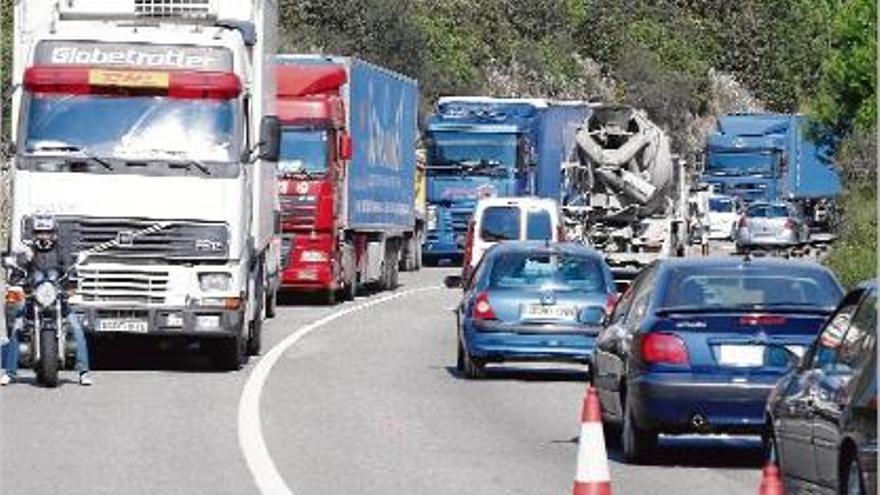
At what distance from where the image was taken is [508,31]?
346 ft

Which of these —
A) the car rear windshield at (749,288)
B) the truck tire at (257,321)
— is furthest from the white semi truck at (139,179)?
the car rear windshield at (749,288)

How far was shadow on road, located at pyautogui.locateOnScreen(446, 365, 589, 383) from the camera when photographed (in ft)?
91.4

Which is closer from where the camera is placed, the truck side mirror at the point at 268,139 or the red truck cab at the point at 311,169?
the truck side mirror at the point at 268,139

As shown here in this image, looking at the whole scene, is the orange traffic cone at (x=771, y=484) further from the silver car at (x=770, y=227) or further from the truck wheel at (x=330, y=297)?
the silver car at (x=770, y=227)

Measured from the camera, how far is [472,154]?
57969mm

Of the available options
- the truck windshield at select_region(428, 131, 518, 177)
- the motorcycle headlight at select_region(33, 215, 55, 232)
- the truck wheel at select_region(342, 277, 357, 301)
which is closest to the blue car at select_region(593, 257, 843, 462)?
the motorcycle headlight at select_region(33, 215, 55, 232)

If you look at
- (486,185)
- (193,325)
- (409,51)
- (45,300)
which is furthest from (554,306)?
(409,51)

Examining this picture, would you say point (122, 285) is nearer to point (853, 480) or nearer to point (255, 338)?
point (255, 338)

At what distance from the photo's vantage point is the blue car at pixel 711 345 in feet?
58.7

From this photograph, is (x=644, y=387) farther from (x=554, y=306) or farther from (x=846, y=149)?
(x=846, y=149)

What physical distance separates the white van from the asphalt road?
1177 cm

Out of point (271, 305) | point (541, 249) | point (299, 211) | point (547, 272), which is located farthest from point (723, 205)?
point (547, 272)

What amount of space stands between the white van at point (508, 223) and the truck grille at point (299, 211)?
9.88 feet

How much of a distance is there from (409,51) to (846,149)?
24735 mm
